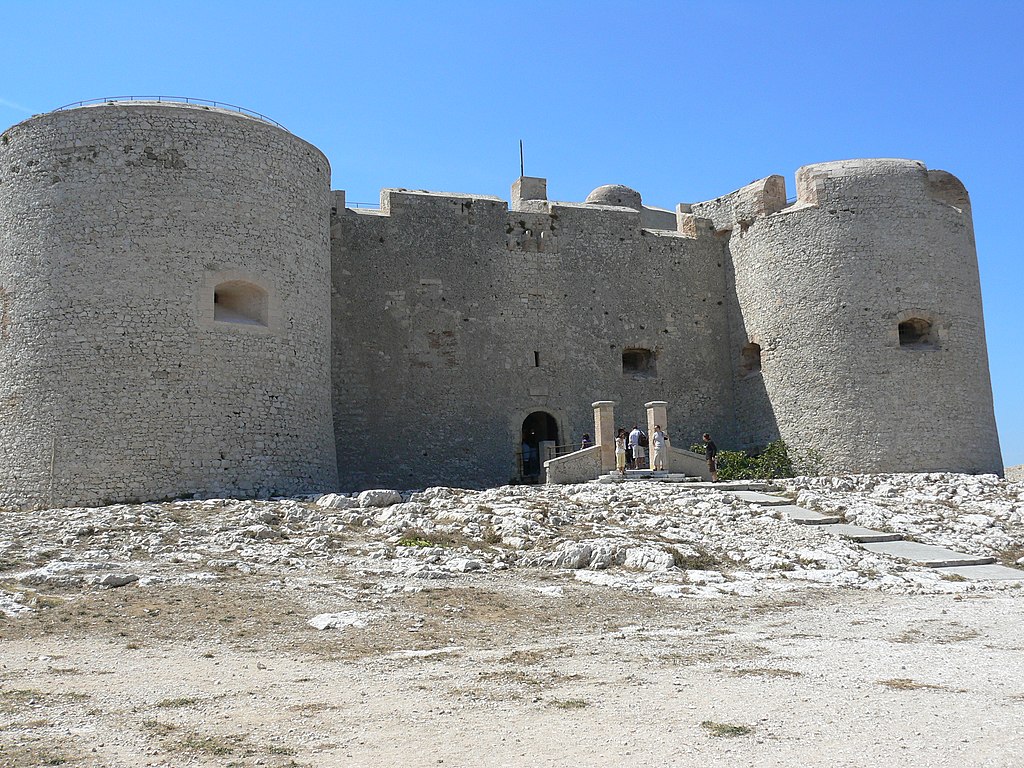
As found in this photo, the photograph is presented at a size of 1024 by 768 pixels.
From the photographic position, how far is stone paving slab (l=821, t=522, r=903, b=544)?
10383mm

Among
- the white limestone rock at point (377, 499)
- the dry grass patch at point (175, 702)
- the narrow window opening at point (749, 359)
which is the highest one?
the narrow window opening at point (749, 359)

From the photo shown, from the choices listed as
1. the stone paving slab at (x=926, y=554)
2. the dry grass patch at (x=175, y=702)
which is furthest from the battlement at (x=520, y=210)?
the dry grass patch at (x=175, y=702)

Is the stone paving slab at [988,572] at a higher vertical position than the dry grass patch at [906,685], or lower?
higher

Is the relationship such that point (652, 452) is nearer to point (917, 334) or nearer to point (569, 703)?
point (917, 334)

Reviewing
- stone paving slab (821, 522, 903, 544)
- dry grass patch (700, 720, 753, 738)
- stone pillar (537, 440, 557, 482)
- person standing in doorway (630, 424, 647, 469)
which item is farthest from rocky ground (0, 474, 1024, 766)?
stone pillar (537, 440, 557, 482)

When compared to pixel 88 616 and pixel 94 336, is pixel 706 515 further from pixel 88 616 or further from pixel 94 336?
pixel 94 336

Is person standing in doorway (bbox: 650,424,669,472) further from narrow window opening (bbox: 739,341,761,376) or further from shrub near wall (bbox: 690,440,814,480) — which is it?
narrow window opening (bbox: 739,341,761,376)

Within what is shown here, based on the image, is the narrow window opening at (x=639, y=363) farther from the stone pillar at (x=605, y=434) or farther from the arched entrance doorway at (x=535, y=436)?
the stone pillar at (x=605, y=434)

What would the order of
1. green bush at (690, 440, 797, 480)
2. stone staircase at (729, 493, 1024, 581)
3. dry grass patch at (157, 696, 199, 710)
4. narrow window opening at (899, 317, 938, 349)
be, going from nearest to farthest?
dry grass patch at (157, 696, 199, 710) < stone staircase at (729, 493, 1024, 581) < green bush at (690, 440, 797, 480) < narrow window opening at (899, 317, 938, 349)

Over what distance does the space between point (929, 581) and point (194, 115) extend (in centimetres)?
1171

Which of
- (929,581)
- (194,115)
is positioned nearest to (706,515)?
(929,581)

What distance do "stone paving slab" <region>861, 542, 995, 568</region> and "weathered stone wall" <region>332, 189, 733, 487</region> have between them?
885 centimetres

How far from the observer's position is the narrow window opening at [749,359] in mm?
19812

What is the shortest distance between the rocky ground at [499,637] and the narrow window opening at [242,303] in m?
3.29
